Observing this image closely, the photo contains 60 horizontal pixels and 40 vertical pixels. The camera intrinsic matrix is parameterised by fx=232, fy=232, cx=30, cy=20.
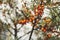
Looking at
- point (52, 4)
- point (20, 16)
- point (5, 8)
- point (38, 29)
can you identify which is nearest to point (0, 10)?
point (5, 8)

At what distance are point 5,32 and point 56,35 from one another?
21.7 inches

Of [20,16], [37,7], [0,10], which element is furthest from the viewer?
[0,10]

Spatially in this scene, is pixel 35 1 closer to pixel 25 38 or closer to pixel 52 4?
pixel 52 4

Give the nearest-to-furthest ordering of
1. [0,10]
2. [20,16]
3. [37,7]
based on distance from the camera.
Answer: [37,7] < [20,16] < [0,10]

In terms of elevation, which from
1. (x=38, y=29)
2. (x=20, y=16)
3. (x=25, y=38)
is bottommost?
(x=25, y=38)

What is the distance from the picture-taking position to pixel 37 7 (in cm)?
197

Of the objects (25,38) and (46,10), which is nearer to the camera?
(46,10)

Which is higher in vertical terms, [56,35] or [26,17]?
[26,17]

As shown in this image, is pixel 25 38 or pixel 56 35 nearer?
pixel 56 35

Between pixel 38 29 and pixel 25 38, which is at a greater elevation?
pixel 38 29

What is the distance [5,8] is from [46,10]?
0.38 meters

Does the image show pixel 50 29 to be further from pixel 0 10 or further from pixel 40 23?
pixel 0 10

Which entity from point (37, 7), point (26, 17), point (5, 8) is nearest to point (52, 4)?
point (37, 7)

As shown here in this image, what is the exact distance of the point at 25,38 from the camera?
2436 mm
